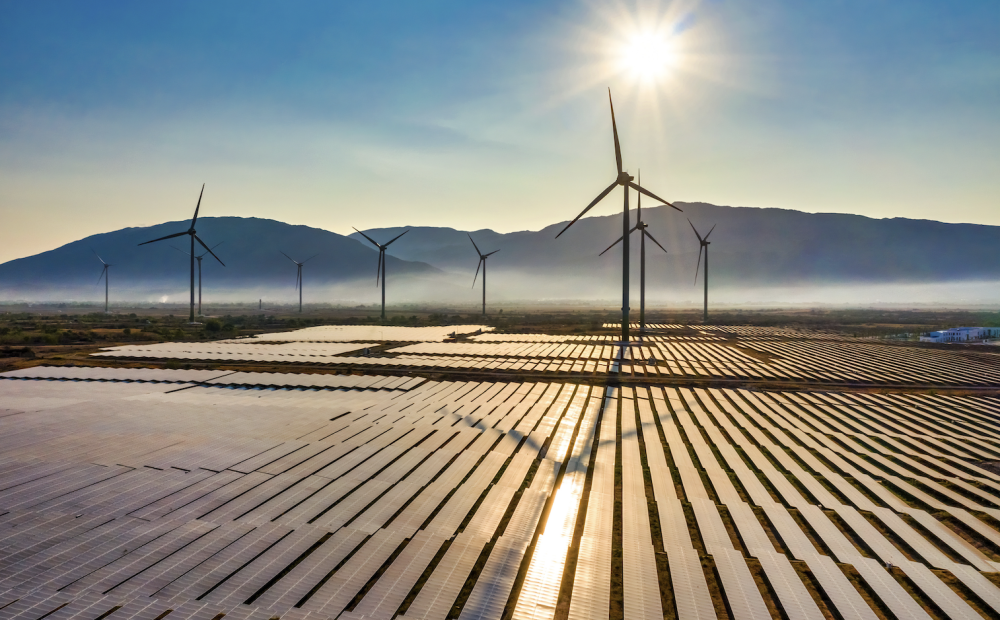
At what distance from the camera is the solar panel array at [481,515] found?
8.64m

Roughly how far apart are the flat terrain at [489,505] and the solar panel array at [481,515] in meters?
0.06

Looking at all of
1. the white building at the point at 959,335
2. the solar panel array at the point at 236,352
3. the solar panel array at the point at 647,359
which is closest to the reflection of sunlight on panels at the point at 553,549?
the solar panel array at the point at 647,359

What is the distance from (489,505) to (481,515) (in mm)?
603

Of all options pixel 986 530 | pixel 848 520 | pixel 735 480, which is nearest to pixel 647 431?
pixel 735 480

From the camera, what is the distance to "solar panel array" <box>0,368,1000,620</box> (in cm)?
864

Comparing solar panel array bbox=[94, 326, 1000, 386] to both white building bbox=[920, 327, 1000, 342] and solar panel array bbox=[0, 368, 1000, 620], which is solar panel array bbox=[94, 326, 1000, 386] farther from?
white building bbox=[920, 327, 1000, 342]

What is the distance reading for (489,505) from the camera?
40.1ft

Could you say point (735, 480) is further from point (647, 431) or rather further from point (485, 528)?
point (485, 528)

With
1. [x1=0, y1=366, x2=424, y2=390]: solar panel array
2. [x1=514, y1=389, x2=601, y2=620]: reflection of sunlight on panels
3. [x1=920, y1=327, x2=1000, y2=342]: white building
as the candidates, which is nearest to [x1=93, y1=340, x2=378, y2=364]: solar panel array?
[x1=0, y1=366, x2=424, y2=390]: solar panel array

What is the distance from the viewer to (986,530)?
11789mm

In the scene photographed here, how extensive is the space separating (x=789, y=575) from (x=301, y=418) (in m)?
17.1

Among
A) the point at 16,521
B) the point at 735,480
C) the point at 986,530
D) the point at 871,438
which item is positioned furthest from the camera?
the point at 871,438

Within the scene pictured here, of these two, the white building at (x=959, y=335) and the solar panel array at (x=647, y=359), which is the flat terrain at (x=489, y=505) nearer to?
the solar panel array at (x=647, y=359)

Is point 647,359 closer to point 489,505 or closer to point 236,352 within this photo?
point 489,505
